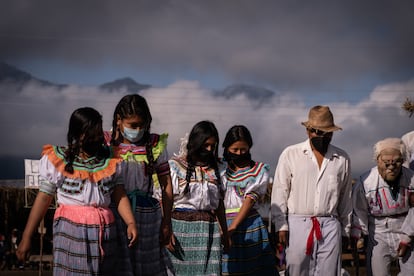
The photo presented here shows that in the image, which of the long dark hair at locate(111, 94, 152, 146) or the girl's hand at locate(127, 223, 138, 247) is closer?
the girl's hand at locate(127, 223, 138, 247)

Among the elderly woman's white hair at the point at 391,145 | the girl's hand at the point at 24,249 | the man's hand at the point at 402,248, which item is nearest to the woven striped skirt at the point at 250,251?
the man's hand at the point at 402,248

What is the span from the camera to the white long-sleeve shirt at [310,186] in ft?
22.9

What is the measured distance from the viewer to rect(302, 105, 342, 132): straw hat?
7.07 m

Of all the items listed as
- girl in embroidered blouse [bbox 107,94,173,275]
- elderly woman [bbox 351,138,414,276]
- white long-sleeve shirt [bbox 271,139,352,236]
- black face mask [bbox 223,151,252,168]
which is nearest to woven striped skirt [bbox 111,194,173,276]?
girl in embroidered blouse [bbox 107,94,173,275]

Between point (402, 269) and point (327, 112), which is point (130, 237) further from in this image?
point (402, 269)

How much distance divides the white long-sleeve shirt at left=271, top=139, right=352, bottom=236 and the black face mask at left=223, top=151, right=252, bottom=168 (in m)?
0.45

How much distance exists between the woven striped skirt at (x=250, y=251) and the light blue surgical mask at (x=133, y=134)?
2298mm

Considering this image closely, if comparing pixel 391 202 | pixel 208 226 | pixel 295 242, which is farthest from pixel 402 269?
pixel 208 226

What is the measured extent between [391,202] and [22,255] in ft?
14.2

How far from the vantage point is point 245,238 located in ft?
24.2

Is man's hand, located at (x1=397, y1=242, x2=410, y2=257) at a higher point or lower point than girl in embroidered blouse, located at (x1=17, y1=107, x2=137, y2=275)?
lower

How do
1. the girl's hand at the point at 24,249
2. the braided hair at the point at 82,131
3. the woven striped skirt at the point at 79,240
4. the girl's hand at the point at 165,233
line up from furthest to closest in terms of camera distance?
the girl's hand at the point at 165,233 < the braided hair at the point at 82,131 < the woven striped skirt at the point at 79,240 < the girl's hand at the point at 24,249

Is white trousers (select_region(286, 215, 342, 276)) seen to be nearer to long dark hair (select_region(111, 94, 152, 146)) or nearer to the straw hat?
the straw hat

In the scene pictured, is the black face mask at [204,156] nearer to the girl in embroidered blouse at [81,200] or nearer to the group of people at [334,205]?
the group of people at [334,205]
